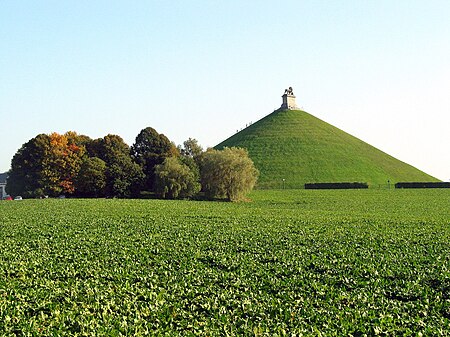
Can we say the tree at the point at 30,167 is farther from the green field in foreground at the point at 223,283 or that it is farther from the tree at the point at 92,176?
the green field in foreground at the point at 223,283

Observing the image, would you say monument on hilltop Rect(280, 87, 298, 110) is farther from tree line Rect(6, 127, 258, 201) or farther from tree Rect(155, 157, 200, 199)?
tree Rect(155, 157, 200, 199)

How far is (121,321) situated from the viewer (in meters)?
11.8

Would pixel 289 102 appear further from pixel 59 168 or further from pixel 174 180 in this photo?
pixel 59 168

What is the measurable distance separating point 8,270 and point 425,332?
14.0 metres

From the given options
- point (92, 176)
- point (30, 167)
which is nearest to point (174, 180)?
point (92, 176)

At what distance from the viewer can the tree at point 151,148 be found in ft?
275

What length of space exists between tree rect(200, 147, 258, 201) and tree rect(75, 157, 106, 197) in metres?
16.3

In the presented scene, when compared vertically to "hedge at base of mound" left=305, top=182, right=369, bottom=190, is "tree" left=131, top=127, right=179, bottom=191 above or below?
above

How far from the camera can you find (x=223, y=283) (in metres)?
16.0

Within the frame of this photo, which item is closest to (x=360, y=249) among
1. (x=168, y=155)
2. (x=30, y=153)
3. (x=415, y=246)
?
(x=415, y=246)

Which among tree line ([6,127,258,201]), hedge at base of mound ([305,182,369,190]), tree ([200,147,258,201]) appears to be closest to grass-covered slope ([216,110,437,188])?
hedge at base of mound ([305,182,369,190])

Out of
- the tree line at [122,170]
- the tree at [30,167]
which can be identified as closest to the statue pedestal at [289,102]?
the tree line at [122,170]

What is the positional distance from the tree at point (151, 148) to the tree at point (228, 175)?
11873mm

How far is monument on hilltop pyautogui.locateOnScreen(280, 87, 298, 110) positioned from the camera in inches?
6855
